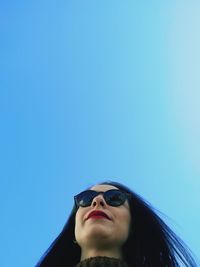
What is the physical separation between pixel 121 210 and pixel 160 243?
37.6 inches

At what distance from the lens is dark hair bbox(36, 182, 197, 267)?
26.2 ft

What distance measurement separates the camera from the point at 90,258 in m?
7.07

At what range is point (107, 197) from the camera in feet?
25.9

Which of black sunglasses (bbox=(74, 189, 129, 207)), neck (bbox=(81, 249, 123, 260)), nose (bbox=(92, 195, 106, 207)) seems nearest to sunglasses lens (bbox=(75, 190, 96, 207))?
black sunglasses (bbox=(74, 189, 129, 207))

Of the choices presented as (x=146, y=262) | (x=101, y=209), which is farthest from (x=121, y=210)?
(x=146, y=262)

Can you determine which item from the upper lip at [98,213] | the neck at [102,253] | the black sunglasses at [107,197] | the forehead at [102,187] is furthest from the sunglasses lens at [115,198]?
the neck at [102,253]

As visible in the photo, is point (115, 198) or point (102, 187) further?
point (102, 187)

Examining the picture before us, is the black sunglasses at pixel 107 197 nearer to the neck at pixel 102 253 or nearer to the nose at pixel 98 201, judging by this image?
the nose at pixel 98 201

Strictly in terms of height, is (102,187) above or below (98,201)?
above

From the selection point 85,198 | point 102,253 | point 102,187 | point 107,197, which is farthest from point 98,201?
point 102,253

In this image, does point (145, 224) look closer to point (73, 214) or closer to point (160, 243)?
point (160, 243)

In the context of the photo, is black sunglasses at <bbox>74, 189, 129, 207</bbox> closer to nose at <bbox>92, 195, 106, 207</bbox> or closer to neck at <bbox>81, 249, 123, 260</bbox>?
nose at <bbox>92, 195, 106, 207</bbox>

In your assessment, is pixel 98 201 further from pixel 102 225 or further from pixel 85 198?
pixel 102 225

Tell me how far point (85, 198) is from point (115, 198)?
46 cm
